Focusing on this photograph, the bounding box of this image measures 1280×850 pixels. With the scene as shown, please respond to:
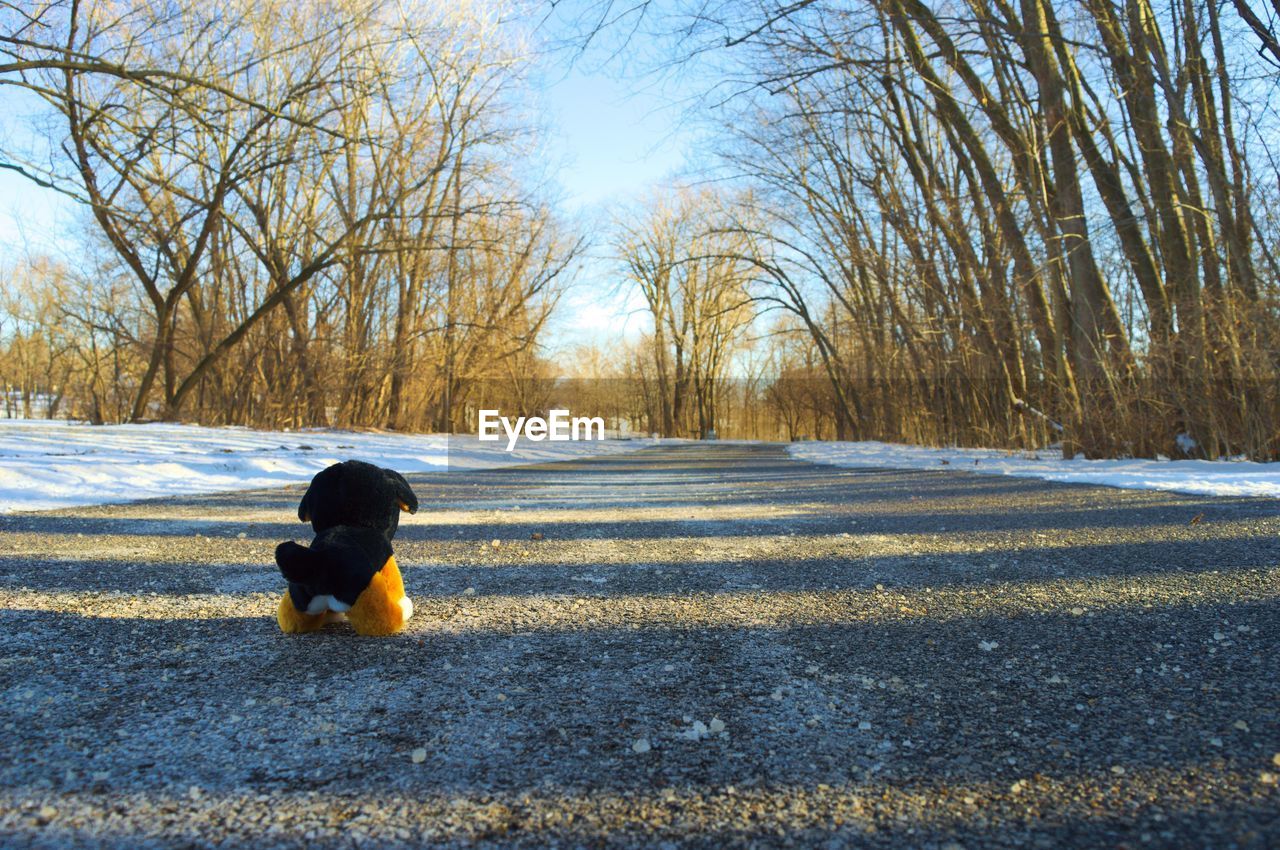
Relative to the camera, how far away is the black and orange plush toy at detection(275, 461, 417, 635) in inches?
76.3

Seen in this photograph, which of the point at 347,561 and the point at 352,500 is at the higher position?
the point at 352,500

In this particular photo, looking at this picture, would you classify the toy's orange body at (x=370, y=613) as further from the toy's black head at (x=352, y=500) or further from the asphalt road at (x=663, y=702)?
the toy's black head at (x=352, y=500)

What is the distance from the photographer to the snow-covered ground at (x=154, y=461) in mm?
5457

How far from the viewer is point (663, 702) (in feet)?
5.09

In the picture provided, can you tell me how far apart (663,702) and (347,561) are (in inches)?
36.9

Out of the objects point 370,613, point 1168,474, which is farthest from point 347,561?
point 1168,474

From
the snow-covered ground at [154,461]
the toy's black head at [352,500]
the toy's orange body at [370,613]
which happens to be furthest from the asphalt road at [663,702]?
the snow-covered ground at [154,461]

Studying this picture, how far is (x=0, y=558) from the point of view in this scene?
296 cm

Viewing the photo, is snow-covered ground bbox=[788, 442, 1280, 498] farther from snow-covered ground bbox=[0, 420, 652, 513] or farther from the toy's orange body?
snow-covered ground bbox=[0, 420, 652, 513]

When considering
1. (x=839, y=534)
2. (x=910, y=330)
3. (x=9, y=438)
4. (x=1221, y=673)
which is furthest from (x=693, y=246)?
(x=1221, y=673)

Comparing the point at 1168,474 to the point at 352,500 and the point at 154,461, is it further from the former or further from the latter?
the point at 154,461

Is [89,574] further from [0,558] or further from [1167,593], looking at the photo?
[1167,593]

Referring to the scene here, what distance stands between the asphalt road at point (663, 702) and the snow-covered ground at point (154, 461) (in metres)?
2.69

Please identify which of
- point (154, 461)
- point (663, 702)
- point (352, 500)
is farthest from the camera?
point (154, 461)
